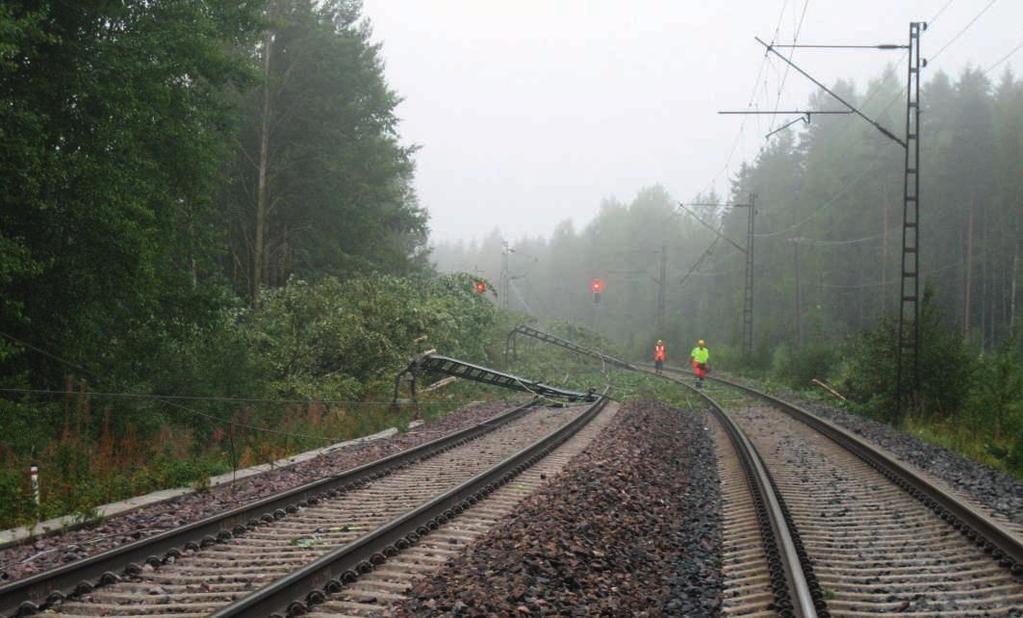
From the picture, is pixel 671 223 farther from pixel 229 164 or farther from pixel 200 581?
pixel 200 581

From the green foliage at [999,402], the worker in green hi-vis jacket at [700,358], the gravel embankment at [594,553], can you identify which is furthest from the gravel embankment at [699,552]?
the worker in green hi-vis jacket at [700,358]

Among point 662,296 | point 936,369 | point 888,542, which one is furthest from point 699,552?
point 662,296

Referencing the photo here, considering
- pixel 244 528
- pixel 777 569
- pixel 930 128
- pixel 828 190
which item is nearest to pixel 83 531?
pixel 244 528

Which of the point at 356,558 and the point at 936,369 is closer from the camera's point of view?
the point at 356,558

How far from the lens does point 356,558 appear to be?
300 inches

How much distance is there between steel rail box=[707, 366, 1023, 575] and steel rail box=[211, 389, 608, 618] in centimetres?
514

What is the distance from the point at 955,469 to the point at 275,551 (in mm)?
10143

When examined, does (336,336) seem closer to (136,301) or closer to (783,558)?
(136,301)

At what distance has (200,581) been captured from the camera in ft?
23.2

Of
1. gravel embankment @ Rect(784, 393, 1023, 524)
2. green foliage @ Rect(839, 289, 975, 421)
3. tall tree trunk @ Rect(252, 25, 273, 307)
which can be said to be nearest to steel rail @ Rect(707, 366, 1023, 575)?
gravel embankment @ Rect(784, 393, 1023, 524)

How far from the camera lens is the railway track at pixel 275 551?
21.0 feet

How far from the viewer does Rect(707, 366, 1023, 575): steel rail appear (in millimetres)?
7793

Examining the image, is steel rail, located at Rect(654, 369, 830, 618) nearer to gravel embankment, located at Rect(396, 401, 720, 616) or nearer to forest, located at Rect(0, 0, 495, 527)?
gravel embankment, located at Rect(396, 401, 720, 616)

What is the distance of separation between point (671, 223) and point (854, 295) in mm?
57941
